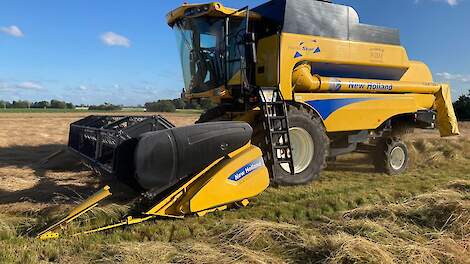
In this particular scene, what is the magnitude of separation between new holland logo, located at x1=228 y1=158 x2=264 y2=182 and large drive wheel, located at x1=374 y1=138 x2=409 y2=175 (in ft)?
13.0

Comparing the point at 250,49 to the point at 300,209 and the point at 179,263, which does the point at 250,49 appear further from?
the point at 179,263

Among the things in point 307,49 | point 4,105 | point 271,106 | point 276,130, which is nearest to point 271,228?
point 276,130

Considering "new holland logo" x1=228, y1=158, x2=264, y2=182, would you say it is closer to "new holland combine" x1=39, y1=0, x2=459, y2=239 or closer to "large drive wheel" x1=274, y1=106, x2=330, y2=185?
"new holland combine" x1=39, y1=0, x2=459, y2=239

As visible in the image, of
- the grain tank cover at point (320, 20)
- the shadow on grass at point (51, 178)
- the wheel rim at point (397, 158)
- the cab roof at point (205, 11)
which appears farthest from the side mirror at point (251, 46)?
the wheel rim at point (397, 158)

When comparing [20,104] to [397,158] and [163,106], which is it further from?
[397,158]

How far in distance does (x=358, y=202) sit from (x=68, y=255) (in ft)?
11.4

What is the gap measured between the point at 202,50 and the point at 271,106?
1648 mm

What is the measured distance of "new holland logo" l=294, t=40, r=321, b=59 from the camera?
6977 mm

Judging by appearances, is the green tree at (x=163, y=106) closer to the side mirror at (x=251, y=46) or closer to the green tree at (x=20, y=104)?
the green tree at (x=20, y=104)

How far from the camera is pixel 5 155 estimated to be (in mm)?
9523

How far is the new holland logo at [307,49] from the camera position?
22.9 feet

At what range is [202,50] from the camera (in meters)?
7.35

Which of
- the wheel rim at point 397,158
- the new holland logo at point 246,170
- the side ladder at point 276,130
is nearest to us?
the new holland logo at point 246,170

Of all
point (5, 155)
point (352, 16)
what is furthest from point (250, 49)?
point (5, 155)
